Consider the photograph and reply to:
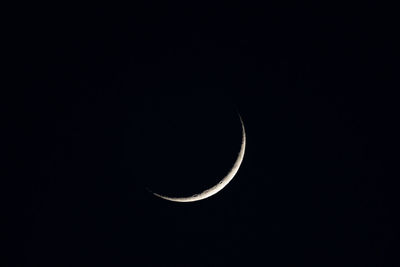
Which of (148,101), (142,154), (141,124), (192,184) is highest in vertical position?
(148,101)

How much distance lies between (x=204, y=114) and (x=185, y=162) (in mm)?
505

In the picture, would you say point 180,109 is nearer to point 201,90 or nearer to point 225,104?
point 201,90

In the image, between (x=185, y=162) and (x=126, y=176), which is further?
(x=126, y=176)

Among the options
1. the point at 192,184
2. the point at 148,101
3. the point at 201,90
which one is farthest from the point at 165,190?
the point at 201,90

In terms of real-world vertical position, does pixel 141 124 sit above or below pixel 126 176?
above

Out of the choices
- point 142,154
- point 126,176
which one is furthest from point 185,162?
point 126,176

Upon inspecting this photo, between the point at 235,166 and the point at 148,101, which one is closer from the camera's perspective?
the point at 148,101

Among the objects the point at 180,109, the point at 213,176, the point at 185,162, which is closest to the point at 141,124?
the point at 180,109

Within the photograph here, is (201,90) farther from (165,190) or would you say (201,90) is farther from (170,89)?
(165,190)

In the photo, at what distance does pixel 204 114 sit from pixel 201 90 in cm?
25

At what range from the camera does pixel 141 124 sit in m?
2.41

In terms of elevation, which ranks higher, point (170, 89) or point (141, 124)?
point (170, 89)

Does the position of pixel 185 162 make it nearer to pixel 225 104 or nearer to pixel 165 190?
pixel 165 190

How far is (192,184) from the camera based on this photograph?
2516 mm
